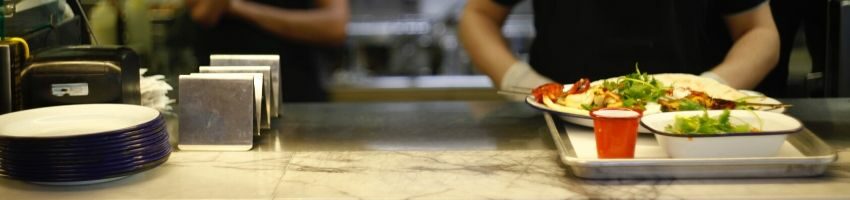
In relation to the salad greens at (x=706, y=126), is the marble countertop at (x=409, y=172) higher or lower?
lower

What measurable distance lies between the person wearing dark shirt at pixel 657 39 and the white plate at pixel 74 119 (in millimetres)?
1587

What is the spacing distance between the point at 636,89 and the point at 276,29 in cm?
162

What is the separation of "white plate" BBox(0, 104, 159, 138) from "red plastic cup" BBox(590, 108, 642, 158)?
0.78 m

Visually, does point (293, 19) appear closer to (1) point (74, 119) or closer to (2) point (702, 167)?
(1) point (74, 119)

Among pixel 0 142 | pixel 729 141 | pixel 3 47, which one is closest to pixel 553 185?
pixel 729 141

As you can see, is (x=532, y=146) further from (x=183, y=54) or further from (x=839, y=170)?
(x=183, y=54)

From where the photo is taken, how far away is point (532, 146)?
6.50ft

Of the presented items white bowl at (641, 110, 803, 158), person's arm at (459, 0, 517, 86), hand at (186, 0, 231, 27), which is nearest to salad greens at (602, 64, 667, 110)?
white bowl at (641, 110, 803, 158)

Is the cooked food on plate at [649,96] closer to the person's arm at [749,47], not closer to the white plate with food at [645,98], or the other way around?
the white plate with food at [645,98]

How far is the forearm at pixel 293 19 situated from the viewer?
3.34 metres

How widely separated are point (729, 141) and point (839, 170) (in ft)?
0.72

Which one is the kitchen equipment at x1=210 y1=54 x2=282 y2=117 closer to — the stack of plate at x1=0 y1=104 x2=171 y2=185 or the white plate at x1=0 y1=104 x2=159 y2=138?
the white plate at x1=0 y1=104 x2=159 y2=138

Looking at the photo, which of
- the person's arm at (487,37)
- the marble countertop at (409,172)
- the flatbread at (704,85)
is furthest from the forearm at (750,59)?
the flatbread at (704,85)

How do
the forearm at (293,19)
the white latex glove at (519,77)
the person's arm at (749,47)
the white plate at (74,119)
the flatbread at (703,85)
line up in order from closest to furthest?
the white plate at (74,119)
the flatbread at (703,85)
the person's arm at (749,47)
the white latex glove at (519,77)
the forearm at (293,19)
